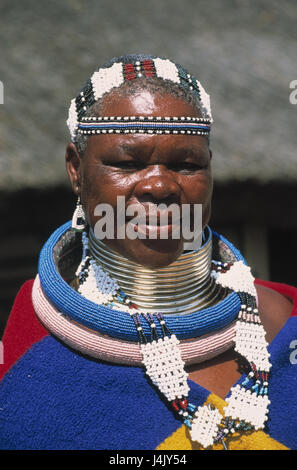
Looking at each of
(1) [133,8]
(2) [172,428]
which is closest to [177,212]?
(2) [172,428]

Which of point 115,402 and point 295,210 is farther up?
point 115,402

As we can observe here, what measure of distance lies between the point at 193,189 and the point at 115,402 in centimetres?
73

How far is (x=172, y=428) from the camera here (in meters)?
1.62

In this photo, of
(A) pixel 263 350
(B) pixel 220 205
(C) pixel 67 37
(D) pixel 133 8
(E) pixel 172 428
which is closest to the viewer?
(E) pixel 172 428

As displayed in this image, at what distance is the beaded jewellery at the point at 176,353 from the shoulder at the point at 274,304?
0.58ft

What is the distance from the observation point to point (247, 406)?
166cm

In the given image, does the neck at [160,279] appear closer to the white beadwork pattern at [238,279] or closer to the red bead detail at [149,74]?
the white beadwork pattern at [238,279]

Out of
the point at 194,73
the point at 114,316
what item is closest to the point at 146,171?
the point at 114,316

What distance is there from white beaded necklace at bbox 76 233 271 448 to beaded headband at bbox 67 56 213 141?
1.74 feet

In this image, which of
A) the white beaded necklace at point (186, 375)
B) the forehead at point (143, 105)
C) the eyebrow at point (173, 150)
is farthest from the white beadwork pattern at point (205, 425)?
the forehead at point (143, 105)

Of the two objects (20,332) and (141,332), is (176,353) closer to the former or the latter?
(141,332)

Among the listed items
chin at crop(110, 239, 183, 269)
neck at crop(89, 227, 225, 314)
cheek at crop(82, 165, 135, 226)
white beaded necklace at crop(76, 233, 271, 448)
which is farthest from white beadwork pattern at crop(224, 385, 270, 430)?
cheek at crop(82, 165, 135, 226)

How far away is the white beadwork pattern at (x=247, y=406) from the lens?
1638 millimetres
